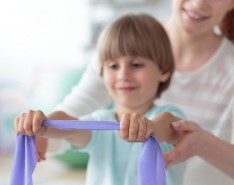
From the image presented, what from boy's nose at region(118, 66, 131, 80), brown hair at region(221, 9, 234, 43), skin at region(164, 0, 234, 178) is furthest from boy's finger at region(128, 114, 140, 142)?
brown hair at region(221, 9, 234, 43)

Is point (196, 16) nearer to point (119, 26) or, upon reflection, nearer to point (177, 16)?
point (177, 16)

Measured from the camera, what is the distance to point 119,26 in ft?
3.60

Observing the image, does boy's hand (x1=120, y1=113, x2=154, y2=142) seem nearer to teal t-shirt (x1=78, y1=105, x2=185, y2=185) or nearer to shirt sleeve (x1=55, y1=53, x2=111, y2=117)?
teal t-shirt (x1=78, y1=105, x2=185, y2=185)

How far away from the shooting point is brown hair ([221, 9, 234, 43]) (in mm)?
1373

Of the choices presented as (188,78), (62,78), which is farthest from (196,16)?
(62,78)

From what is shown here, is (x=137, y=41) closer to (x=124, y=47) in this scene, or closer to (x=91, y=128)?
(x=124, y=47)

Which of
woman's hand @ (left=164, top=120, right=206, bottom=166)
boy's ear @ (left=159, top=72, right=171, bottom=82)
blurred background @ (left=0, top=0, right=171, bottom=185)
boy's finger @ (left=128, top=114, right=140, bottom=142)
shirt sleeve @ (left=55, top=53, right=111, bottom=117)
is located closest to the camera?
boy's finger @ (left=128, top=114, right=140, bottom=142)

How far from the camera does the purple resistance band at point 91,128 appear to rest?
2.55ft

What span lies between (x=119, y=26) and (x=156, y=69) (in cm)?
13

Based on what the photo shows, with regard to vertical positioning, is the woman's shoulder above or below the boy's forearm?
Result: above

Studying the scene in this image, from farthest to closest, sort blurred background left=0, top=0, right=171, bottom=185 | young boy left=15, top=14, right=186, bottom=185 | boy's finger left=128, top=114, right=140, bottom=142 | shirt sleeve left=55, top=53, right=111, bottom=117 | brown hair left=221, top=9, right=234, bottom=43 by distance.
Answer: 1. blurred background left=0, top=0, right=171, bottom=185
2. brown hair left=221, top=9, right=234, bottom=43
3. shirt sleeve left=55, top=53, right=111, bottom=117
4. young boy left=15, top=14, right=186, bottom=185
5. boy's finger left=128, top=114, right=140, bottom=142

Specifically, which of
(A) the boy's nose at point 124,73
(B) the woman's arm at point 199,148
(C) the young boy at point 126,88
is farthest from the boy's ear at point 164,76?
(B) the woman's arm at point 199,148

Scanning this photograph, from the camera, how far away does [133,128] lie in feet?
2.49

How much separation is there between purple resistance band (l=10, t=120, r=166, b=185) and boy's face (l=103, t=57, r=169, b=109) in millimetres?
264
